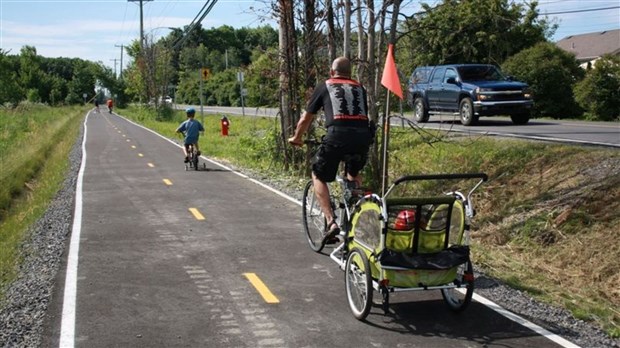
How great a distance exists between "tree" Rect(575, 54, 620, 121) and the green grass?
20.1m

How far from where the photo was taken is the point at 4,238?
1138 cm

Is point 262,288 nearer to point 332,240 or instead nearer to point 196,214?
point 332,240

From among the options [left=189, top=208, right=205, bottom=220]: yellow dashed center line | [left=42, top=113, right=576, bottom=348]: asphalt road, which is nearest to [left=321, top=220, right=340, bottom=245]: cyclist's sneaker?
[left=42, top=113, right=576, bottom=348]: asphalt road

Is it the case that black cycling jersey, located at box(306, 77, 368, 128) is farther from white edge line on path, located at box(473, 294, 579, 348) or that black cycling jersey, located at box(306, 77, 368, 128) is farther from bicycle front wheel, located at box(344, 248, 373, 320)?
white edge line on path, located at box(473, 294, 579, 348)

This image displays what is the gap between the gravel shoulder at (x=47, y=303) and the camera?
594 cm

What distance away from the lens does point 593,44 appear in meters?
68.4

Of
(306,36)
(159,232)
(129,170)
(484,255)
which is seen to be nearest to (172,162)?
(129,170)

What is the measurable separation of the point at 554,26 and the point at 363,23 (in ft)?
104

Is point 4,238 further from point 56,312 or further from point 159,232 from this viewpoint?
point 56,312

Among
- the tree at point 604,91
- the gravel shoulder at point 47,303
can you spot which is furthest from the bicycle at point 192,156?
the tree at point 604,91

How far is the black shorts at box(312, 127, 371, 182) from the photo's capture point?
7.36m

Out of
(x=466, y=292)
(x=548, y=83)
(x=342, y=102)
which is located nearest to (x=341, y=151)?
(x=342, y=102)

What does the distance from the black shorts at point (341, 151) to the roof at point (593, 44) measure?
6120 cm

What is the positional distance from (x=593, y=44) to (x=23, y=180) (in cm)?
6104
